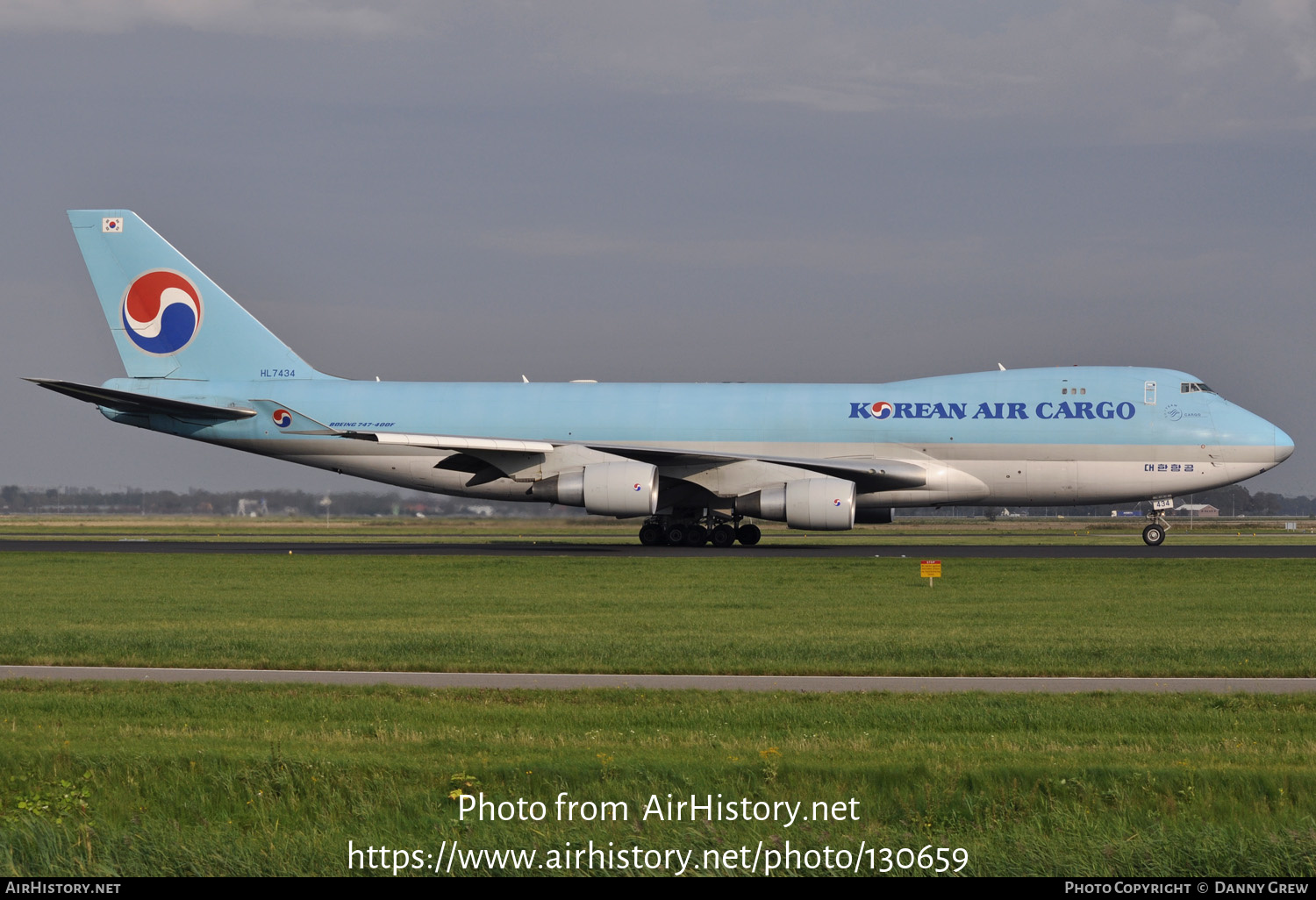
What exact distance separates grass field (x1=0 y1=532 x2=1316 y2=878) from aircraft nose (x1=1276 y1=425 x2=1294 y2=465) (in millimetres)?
19017

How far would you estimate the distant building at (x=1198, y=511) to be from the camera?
139875 mm

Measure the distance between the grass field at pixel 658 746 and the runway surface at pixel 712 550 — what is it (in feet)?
48.4

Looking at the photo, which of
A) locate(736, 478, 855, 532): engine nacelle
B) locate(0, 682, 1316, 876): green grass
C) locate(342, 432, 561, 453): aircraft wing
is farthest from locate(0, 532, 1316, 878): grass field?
locate(342, 432, 561, 453): aircraft wing

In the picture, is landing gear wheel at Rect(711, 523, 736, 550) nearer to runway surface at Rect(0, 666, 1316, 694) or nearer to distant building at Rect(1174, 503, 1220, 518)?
runway surface at Rect(0, 666, 1316, 694)

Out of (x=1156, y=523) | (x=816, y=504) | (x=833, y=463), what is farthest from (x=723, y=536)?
(x=1156, y=523)

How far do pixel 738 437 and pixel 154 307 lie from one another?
65.9ft

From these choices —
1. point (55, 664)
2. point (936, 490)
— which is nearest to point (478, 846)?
point (55, 664)

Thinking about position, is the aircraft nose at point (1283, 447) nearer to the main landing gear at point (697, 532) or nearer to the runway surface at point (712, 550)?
the runway surface at point (712, 550)

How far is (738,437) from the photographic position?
39875 mm

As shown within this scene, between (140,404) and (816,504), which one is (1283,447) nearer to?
(816,504)

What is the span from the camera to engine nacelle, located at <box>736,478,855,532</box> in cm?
3628

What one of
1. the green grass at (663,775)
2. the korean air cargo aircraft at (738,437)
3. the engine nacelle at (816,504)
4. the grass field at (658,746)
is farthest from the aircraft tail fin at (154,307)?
the green grass at (663,775)

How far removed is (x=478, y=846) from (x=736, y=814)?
185 cm

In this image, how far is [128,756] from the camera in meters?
10.2
